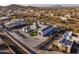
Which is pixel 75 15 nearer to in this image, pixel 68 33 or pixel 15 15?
pixel 68 33

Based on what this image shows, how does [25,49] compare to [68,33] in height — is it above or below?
below

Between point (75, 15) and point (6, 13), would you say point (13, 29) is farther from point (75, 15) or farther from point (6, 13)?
point (75, 15)

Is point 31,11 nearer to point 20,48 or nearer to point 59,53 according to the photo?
point 20,48

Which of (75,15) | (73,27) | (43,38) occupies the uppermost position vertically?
(75,15)
